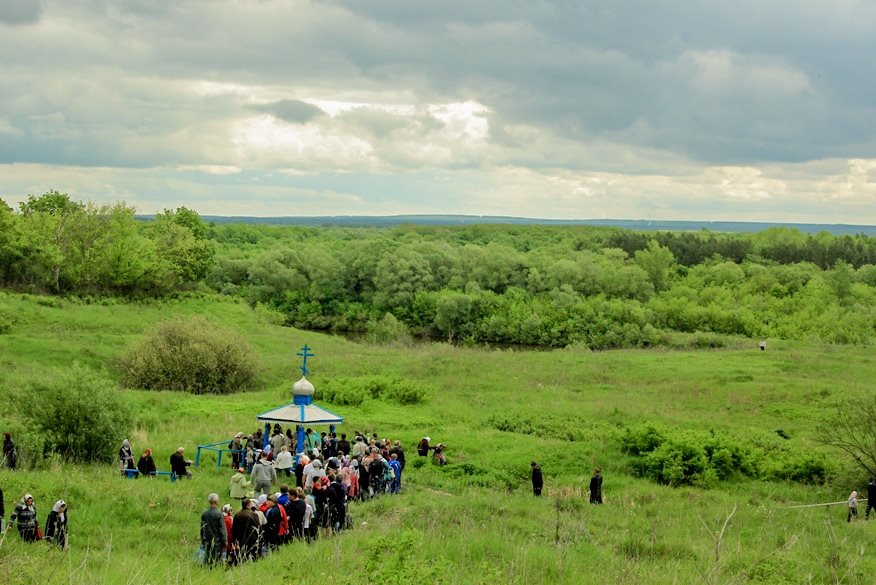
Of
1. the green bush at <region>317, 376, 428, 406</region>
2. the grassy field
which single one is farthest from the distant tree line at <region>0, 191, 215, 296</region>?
the green bush at <region>317, 376, 428, 406</region>

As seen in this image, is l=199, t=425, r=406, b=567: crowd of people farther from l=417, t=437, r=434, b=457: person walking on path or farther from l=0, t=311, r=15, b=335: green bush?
l=0, t=311, r=15, b=335: green bush

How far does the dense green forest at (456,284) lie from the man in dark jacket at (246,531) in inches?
2045

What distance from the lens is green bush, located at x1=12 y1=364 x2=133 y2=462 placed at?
68.7ft

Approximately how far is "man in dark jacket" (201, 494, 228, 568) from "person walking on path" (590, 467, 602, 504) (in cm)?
1052

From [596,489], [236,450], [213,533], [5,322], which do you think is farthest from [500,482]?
[5,322]

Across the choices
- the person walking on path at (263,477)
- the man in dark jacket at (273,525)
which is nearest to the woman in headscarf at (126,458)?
the person walking on path at (263,477)

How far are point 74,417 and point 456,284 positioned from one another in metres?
76.1

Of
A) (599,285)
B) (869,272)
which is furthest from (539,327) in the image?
(869,272)

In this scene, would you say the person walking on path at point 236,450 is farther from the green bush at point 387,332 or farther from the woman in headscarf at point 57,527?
the green bush at point 387,332

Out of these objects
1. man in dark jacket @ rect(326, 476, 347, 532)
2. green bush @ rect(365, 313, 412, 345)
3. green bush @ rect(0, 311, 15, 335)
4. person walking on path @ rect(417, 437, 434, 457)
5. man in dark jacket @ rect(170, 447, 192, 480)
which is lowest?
green bush @ rect(365, 313, 412, 345)

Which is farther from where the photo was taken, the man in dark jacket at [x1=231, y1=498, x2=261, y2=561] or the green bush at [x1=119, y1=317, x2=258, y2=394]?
the green bush at [x1=119, y1=317, x2=258, y2=394]

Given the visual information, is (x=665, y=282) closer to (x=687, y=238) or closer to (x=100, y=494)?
(x=687, y=238)

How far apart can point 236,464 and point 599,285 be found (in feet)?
254

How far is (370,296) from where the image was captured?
97.8 meters
